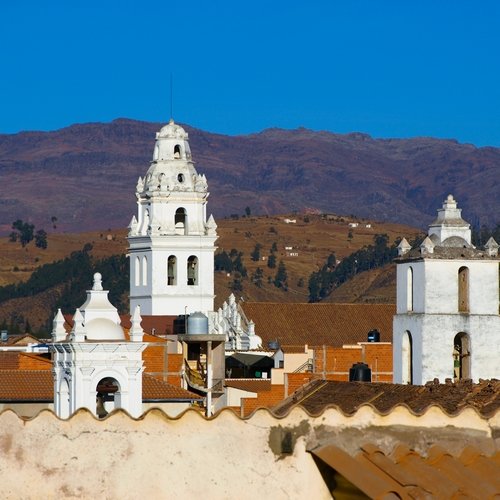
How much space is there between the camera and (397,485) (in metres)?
14.2

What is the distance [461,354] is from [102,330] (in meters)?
8.08

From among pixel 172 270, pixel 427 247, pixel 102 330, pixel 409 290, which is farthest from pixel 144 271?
pixel 102 330

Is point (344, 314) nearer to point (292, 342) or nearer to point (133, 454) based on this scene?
point (292, 342)

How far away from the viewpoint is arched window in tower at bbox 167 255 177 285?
9469 cm

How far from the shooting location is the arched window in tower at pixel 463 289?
124ft

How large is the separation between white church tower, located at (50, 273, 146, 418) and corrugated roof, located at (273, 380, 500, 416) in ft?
21.7

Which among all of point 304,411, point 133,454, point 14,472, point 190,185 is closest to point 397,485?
point 304,411

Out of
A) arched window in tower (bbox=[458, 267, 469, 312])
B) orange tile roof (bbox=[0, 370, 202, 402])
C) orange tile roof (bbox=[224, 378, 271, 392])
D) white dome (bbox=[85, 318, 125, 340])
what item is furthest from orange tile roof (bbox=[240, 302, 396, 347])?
white dome (bbox=[85, 318, 125, 340])

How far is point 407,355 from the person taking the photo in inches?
1479

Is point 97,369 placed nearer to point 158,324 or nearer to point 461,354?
point 461,354

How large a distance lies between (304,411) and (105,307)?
19402mm

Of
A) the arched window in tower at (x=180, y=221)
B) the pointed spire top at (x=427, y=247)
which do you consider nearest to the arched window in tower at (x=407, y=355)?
the pointed spire top at (x=427, y=247)

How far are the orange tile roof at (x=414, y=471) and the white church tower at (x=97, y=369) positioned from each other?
14.7 metres

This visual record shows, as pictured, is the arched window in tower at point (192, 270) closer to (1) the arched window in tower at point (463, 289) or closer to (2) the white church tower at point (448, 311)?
(2) the white church tower at point (448, 311)
